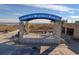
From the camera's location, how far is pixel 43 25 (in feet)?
6.83

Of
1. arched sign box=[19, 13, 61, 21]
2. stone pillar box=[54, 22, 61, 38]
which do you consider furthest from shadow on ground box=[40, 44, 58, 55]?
arched sign box=[19, 13, 61, 21]

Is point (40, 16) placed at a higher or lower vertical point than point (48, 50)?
higher

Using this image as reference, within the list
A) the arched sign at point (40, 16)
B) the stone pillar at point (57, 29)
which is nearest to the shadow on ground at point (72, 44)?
the stone pillar at point (57, 29)

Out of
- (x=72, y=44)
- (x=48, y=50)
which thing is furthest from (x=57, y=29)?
(x=72, y=44)

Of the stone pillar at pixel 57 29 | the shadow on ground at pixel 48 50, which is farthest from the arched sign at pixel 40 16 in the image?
the shadow on ground at pixel 48 50

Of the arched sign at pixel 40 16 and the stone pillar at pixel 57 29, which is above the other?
the arched sign at pixel 40 16

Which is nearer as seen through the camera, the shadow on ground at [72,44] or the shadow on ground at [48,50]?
the shadow on ground at [48,50]

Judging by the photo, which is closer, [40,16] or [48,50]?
[40,16]

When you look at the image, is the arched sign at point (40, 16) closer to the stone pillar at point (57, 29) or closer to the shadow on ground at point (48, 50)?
the stone pillar at point (57, 29)

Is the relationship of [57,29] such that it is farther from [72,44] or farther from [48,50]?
[72,44]

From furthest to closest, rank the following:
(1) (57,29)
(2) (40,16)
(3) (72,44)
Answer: (3) (72,44)
(1) (57,29)
(2) (40,16)

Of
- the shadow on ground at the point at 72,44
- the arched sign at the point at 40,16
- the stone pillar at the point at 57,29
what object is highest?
the arched sign at the point at 40,16

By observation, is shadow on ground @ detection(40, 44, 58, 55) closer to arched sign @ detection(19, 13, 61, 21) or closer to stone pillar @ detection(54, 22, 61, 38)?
stone pillar @ detection(54, 22, 61, 38)
